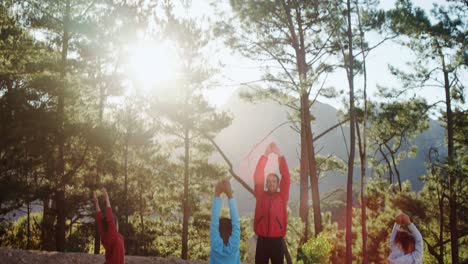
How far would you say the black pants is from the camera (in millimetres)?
4867

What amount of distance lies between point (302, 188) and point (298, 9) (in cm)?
620

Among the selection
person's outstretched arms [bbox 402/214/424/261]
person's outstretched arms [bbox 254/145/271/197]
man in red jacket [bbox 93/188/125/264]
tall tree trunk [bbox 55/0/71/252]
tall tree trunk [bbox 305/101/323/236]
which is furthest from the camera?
tall tree trunk [bbox 55/0/71/252]

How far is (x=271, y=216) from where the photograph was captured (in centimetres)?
479

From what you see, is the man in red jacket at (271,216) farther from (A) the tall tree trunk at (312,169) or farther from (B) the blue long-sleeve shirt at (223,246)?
(A) the tall tree trunk at (312,169)

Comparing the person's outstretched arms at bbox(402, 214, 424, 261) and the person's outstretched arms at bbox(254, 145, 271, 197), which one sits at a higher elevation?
the person's outstretched arms at bbox(254, 145, 271, 197)

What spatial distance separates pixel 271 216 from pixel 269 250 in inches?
17.0

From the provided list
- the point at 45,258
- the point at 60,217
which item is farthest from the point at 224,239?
the point at 60,217

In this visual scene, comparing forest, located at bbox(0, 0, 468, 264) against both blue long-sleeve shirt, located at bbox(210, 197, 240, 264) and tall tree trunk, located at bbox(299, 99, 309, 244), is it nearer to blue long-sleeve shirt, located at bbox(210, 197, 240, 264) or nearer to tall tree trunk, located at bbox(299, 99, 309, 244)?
tall tree trunk, located at bbox(299, 99, 309, 244)

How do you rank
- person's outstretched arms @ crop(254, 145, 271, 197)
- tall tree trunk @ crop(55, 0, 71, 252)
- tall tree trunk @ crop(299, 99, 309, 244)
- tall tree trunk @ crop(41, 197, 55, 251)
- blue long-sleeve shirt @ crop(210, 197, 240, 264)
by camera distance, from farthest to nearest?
1. tall tree trunk @ crop(41, 197, 55, 251)
2. tall tree trunk @ crop(55, 0, 71, 252)
3. tall tree trunk @ crop(299, 99, 309, 244)
4. person's outstretched arms @ crop(254, 145, 271, 197)
5. blue long-sleeve shirt @ crop(210, 197, 240, 264)

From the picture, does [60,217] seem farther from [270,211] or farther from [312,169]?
[270,211]

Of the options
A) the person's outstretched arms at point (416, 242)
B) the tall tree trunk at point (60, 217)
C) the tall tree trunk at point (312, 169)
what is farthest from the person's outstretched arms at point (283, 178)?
the tall tree trunk at point (60, 217)

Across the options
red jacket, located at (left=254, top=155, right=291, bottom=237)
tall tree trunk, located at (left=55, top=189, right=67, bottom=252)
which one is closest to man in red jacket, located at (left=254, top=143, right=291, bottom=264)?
red jacket, located at (left=254, top=155, right=291, bottom=237)

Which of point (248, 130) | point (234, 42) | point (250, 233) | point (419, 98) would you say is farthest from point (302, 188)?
point (248, 130)

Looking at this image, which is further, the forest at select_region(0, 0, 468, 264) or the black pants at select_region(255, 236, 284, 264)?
the forest at select_region(0, 0, 468, 264)
